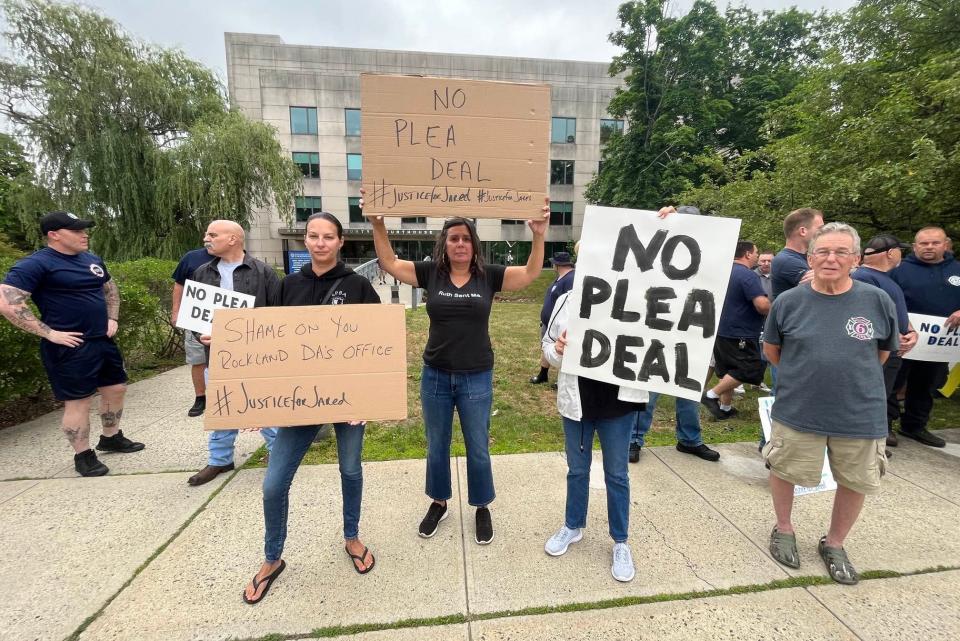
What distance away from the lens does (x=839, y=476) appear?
7.43ft

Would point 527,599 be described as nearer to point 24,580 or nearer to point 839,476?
point 839,476

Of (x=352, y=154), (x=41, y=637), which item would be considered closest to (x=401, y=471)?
(x=41, y=637)

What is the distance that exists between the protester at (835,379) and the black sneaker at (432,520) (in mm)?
2126

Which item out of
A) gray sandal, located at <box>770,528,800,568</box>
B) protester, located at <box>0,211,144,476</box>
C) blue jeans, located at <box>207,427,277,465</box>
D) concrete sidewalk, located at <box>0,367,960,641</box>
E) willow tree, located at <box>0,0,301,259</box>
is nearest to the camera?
concrete sidewalk, located at <box>0,367,960,641</box>

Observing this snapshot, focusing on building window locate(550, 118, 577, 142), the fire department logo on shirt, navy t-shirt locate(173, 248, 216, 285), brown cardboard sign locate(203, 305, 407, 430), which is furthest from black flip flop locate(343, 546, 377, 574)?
building window locate(550, 118, 577, 142)

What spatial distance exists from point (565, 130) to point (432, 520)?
3461cm

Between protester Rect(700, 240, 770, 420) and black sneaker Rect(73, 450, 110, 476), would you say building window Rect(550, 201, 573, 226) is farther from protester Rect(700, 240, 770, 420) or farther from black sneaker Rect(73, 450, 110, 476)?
black sneaker Rect(73, 450, 110, 476)

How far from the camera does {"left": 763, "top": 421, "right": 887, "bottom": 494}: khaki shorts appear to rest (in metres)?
2.17

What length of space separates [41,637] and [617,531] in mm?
2999

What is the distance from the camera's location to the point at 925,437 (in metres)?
3.98

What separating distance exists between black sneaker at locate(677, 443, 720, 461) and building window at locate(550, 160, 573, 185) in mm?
31646

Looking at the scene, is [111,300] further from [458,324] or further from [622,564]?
[622,564]

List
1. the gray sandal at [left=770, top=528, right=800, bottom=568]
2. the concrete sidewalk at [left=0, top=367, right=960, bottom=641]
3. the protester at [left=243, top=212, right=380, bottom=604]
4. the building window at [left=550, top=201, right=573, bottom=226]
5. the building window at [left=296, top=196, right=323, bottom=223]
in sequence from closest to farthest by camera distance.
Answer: the concrete sidewalk at [left=0, top=367, right=960, bottom=641] < the protester at [left=243, top=212, right=380, bottom=604] < the gray sandal at [left=770, top=528, right=800, bottom=568] < the building window at [left=296, top=196, right=323, bottom=223] < the building window at [left=550, top=201, right=573, bottom=226]

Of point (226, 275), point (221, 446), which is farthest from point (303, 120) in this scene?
point (221, 446)
